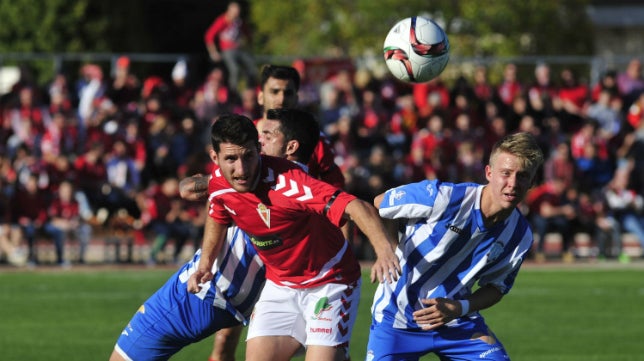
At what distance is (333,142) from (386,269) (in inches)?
519

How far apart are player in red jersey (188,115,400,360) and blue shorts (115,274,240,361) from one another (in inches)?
12.7

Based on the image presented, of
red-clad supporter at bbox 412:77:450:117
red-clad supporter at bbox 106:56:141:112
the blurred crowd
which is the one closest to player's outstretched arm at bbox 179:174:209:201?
the blurred crowd

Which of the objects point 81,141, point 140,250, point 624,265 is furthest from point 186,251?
point 624,265

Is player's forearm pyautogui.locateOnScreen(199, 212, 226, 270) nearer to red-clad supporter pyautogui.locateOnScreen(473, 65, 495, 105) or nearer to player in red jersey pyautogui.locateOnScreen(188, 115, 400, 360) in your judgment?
player in red jersey pyautogui.locateOnScreen(188, 115, 400, 360)

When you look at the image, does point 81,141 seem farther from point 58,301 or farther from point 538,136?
point 538,136

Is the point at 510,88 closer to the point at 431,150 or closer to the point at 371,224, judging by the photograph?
the point at 431,150

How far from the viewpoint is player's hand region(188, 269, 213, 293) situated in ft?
22.2

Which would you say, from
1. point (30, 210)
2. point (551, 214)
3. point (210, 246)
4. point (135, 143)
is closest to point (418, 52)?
point (210, 246)

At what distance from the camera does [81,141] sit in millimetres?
19391

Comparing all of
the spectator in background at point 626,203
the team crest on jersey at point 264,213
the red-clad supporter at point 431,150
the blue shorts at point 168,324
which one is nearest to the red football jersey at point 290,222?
the team crest on jersey at point 264,213

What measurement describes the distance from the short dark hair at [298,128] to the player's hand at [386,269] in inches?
67.3

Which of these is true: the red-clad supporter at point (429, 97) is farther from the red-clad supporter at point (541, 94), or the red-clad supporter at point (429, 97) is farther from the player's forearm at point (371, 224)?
the player's forearm at point (371, 224)

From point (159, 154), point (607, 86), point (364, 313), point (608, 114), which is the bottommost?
point (364, 313)

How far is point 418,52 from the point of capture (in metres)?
8.65
